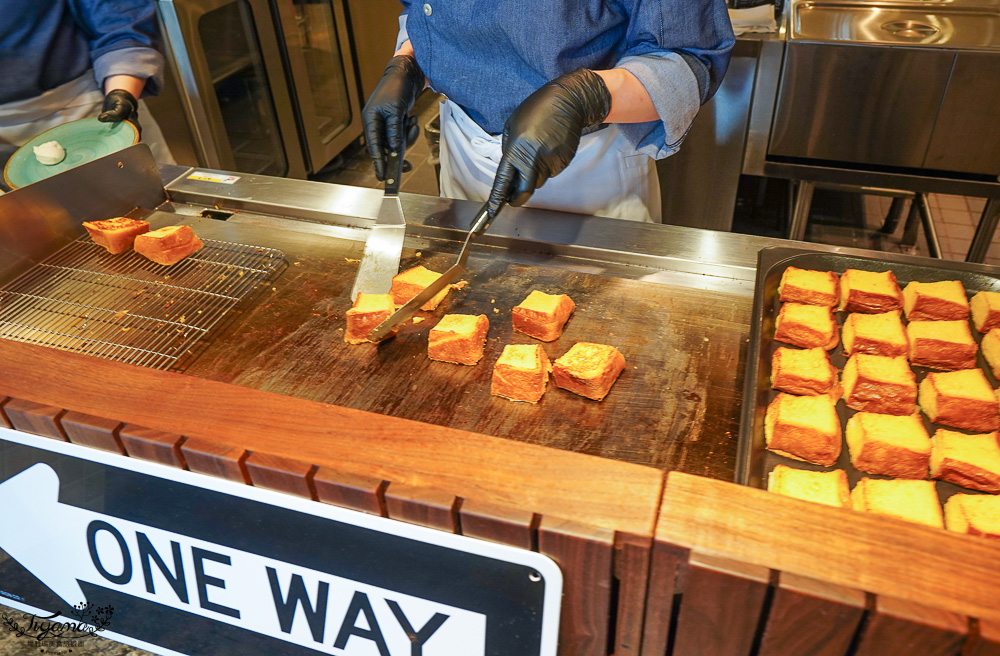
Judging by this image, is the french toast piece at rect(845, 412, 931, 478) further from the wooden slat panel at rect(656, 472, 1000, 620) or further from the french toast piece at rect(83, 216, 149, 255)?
the french toast piece at rect(83, 216, 149, 255)

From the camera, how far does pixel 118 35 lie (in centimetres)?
294

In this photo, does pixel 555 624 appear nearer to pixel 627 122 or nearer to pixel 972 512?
pixel 972 512

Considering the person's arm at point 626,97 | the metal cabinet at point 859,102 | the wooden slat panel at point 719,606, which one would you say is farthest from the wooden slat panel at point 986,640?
the metal cabinet at point 859,102

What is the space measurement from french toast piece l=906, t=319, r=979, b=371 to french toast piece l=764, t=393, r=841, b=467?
308 mm

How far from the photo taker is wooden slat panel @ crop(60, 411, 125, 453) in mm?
935

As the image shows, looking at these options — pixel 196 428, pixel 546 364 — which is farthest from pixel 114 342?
pixel 546 364

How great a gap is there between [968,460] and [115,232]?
2.18 metres

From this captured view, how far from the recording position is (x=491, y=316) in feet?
5.79

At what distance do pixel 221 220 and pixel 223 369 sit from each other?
0.80 meters

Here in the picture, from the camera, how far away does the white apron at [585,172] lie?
2.12m

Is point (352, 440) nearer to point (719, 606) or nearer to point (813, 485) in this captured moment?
point (719, 606)

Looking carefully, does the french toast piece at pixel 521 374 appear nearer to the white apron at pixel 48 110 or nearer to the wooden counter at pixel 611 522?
the wooden counter at pixel 611 522

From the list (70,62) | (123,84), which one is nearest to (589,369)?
(123,84)

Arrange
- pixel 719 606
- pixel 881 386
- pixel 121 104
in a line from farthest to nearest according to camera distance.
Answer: pixel 121 104 → pixel 881 386 → pixel 719 606
